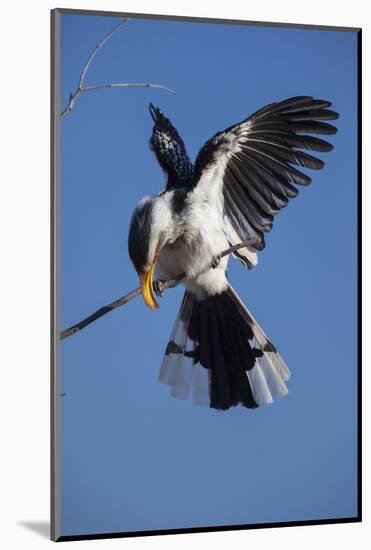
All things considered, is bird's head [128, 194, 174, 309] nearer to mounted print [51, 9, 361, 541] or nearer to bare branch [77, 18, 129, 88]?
mounted print [51, 9, 361, 541]

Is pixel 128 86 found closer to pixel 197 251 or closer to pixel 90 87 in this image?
pixel 90 87

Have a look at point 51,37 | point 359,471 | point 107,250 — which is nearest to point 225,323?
point 107,250

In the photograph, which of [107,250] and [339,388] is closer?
[107,250]

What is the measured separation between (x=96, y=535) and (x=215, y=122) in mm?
1472

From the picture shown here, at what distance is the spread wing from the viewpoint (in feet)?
13.1

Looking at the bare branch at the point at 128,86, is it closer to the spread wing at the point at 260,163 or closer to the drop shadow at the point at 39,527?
the spread wing at the point at 260,163

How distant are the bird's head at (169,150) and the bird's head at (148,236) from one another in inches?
3.5

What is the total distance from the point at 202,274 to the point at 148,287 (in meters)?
0.21

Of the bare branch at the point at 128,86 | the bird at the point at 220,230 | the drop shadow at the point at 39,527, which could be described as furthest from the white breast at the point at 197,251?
the drop shadow at the point at 39,527

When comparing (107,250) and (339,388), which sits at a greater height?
(107,250)

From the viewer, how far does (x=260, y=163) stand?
4090 mm

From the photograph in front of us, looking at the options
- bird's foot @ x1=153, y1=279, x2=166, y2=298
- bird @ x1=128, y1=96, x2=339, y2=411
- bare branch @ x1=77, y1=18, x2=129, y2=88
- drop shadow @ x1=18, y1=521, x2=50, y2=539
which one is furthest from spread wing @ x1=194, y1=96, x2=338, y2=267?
drop shadow @ x1=18, y1=521, x2=50, y2=539

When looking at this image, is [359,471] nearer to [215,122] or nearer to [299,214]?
[299,214]

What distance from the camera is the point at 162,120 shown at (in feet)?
12.9
